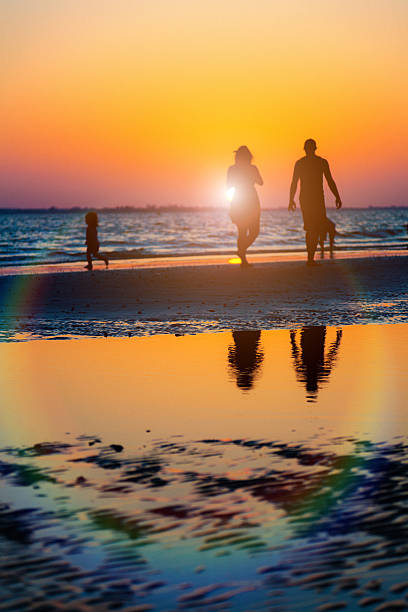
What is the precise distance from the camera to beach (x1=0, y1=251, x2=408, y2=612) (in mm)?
2904

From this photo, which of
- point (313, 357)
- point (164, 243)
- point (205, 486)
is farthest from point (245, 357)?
point (164, 243)

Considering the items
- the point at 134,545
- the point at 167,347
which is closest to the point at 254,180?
the point at 167,347

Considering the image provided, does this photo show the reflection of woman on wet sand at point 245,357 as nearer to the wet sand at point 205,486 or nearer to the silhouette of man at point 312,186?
the wet sand at point 205,486

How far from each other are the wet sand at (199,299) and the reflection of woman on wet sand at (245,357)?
29.9 inches

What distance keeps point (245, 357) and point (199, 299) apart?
228 inches

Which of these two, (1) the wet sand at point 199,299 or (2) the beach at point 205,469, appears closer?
(2) the beach at point 205,469

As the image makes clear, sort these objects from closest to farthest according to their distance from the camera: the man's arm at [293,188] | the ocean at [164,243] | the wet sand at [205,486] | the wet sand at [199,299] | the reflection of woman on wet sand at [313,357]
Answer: the wet sand at [205,486] → the reflection of woman on wet sand at [313,357] → the wet sand at [199,299] → the man's arm at [293,188] → the ocean at [164,243]

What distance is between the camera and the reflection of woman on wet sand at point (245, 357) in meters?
6.64

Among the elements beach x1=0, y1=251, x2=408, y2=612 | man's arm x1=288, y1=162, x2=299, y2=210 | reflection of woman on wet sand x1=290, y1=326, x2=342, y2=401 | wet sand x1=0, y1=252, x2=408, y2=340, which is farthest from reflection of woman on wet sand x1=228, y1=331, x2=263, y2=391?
man's arm x1=288, y1=162, x2=299, y2=210

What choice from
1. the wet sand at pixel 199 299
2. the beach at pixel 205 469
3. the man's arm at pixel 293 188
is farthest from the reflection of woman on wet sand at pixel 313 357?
the man's arm at pixel 293 188

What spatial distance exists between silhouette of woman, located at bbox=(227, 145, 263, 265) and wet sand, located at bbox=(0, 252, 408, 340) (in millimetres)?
967

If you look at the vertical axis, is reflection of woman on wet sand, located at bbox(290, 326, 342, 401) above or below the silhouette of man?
below

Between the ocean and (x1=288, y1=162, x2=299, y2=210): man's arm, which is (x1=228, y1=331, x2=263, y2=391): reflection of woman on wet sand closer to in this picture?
(x1=288, y1=162, x2=299, y2=210): man's arm

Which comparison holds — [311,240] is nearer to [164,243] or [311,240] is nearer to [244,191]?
[244,191]
